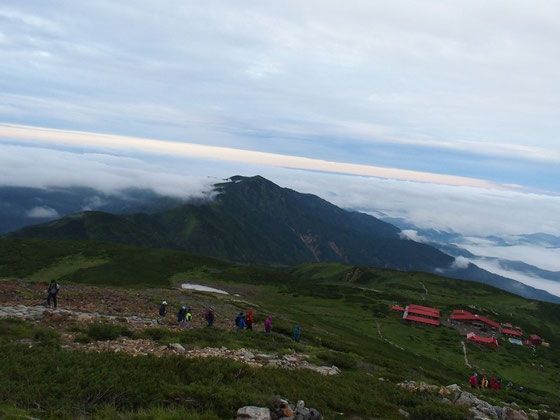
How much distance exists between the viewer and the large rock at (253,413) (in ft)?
41.4

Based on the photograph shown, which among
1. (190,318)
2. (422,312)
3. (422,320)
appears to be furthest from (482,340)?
(190,318)

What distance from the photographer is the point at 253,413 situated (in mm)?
12734

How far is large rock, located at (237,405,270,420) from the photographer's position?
12.6 meters

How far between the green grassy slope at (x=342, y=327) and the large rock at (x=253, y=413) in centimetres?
65

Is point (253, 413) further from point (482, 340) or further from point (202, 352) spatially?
point (482, 340)

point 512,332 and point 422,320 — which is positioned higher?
point 422,320

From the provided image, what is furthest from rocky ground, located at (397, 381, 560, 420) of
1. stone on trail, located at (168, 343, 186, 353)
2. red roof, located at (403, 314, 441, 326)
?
red roof, located at (403, 314, 441, 326)

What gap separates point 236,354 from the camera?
2236cm

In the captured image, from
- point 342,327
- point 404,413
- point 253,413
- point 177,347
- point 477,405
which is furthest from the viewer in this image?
point 342,327

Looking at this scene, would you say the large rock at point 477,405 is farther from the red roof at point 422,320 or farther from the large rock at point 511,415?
the red roof at point 422,320

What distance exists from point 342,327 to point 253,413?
202ft

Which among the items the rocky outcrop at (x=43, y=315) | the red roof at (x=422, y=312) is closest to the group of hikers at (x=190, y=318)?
the rocky outcrop at (x=43, y=315)

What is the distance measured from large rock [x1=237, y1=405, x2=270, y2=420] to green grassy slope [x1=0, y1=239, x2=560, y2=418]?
0.65m

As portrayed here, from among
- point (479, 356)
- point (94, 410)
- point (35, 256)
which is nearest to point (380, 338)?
A: point (479, 356)
